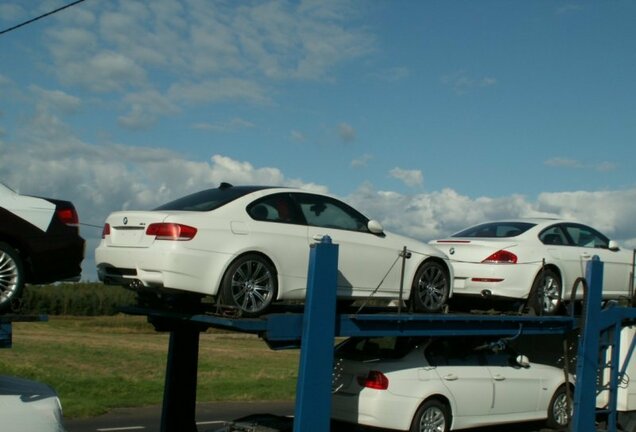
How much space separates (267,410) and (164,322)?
286 inches

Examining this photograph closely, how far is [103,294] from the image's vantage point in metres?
63.6

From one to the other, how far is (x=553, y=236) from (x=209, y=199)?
17.2 ft

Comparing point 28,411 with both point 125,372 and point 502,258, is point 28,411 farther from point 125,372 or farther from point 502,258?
Result: point 125,372

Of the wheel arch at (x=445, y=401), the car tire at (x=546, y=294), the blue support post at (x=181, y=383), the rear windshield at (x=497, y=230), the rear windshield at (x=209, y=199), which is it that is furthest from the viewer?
the rear windshield at (x=497, y=230)

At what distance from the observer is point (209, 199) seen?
317 inches

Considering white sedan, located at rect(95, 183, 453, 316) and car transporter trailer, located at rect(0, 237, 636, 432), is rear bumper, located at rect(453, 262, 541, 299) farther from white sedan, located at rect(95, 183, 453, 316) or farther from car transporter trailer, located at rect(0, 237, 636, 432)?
white sedan, located at rect(95, 183, 453, 316)

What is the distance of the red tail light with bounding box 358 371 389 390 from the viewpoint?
320 inches

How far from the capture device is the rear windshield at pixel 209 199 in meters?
7.85

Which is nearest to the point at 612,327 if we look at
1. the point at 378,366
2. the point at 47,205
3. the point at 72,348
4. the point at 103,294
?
the point at 378,366

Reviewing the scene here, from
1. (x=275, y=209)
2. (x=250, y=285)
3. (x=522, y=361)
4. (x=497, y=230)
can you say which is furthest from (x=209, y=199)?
(x=497, y=230)

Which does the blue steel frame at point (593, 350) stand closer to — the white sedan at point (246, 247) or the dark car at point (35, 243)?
the white sedan at point (246, 247)

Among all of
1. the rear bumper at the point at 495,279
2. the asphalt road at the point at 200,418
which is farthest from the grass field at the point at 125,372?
the rear bumper at the point at 495,279

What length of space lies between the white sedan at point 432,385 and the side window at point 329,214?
1233 millimetres

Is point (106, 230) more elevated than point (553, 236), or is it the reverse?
point (553, 236)
